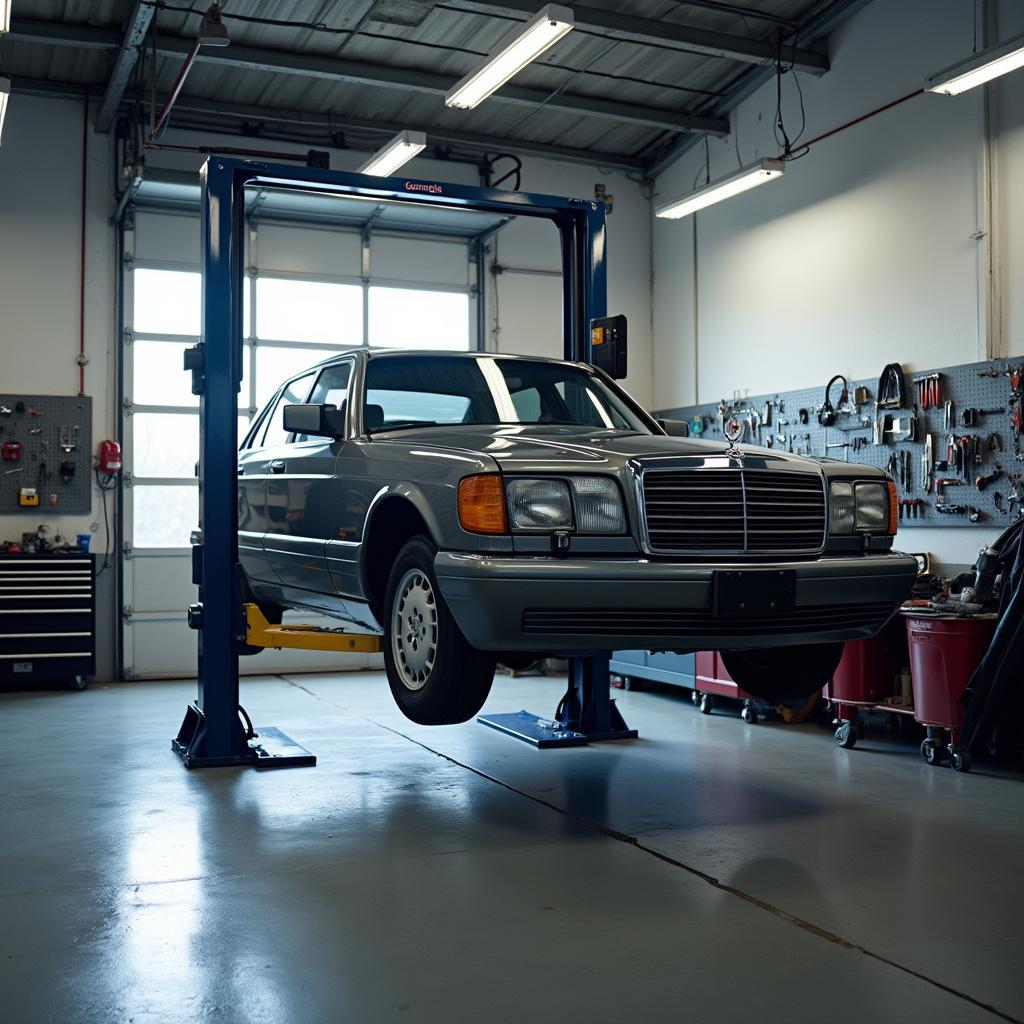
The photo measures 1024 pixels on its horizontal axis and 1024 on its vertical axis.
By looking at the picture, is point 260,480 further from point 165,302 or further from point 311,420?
point 165,302

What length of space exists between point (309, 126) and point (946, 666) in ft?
22.9

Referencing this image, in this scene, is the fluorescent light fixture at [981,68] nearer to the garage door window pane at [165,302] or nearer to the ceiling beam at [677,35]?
the ceiling beam at [677,35]

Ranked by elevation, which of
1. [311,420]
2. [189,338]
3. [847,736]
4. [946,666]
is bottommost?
[847,736]

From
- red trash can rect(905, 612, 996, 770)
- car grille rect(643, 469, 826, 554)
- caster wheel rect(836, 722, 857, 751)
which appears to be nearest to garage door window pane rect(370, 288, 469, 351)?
caster wheel rect(836, 722, 857, 751)

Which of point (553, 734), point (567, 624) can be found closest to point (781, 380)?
point (553, 734)

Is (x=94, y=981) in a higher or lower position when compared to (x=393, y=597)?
lower

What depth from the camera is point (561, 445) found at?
3.94 m

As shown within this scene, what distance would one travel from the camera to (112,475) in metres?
9.12

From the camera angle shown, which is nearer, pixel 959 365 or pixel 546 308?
pixel 959 365

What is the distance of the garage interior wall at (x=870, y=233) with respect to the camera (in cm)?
689

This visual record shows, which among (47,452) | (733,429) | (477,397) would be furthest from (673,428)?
(47,452)

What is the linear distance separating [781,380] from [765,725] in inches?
124

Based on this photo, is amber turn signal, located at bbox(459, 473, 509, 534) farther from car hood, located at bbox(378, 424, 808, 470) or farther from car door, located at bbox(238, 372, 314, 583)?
car door, located at bbox(238, 372, 314, 583)

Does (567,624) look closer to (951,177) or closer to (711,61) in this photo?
(951,177)
